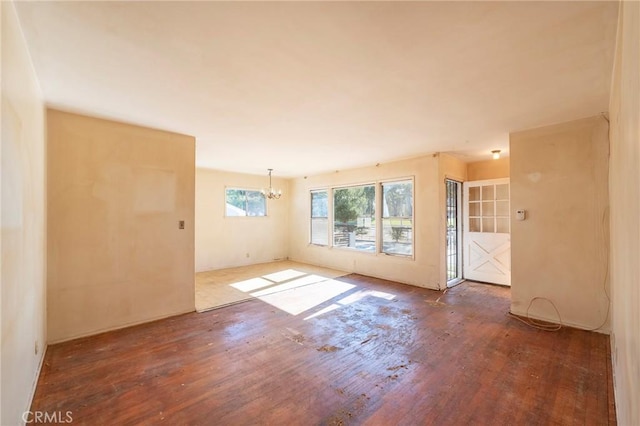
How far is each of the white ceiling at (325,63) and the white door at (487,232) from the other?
1.96 metres

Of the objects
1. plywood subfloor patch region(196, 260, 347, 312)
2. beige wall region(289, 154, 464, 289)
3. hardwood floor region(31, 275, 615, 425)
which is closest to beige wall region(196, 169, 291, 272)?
plywood subfloor patch region(196, 260, 347, 312)

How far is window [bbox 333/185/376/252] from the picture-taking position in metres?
6.39

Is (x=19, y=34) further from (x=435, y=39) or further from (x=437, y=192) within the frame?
(x=437, y=192)

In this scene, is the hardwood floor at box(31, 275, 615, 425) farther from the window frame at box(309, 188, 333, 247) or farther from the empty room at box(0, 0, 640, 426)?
the window frame at box(309, 188, 333, 247)

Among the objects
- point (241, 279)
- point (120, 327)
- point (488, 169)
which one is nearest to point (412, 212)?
point (488, 169)

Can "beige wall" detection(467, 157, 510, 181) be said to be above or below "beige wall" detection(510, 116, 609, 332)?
above

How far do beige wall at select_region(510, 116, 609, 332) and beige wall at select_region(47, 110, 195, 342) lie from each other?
4.75 m

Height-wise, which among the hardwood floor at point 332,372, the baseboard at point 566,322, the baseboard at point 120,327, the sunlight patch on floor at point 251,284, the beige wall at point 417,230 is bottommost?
the hardwood floor at point 332,372

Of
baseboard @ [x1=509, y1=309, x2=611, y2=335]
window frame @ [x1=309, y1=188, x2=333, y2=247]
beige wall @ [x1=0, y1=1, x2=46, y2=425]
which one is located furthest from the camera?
window frame @ [x1=309, y1=188, x2=333, y2=247]

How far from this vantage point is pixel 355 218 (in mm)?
6770

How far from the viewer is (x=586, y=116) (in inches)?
129

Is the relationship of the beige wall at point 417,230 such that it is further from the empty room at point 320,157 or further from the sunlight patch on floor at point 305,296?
the sunlight patch on floor at point 305,296

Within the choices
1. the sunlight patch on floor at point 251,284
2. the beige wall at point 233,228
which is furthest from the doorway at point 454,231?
the beige wall at point 233,228

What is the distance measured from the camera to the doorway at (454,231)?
5.59 m
